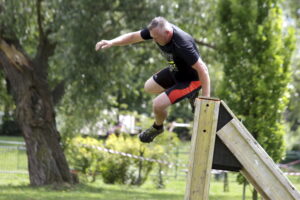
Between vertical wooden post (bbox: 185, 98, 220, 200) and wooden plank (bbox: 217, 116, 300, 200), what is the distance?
0.50 feet

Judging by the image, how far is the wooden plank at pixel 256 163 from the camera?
4457 mm

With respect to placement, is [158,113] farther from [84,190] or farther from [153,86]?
[84,190]

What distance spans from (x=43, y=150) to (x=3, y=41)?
8.82ft

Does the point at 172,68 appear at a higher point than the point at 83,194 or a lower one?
higher

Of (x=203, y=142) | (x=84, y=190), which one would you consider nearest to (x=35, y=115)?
(x=84, y=190)

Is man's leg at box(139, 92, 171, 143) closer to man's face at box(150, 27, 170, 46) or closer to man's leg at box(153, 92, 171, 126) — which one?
man's leg at box(153, 92, 171, 126)

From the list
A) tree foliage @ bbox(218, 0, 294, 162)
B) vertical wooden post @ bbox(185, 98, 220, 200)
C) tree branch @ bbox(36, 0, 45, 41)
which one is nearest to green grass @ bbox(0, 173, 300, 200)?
tree foliage @ bbox(218, 0, 294, 162)

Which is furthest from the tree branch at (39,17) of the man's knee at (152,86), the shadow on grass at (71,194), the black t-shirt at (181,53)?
the black t-shirt at (181,53)

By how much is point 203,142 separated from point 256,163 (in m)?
0.51

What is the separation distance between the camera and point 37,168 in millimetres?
12547

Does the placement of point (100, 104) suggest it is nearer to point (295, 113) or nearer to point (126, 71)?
point (126, 71)

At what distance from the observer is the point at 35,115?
1236 centimetres

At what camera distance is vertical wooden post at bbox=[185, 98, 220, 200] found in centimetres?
431

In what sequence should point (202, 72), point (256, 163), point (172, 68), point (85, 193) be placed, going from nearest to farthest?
point (256, 163) < point (202, 72) < point (172, 68) < point (85, 193)
